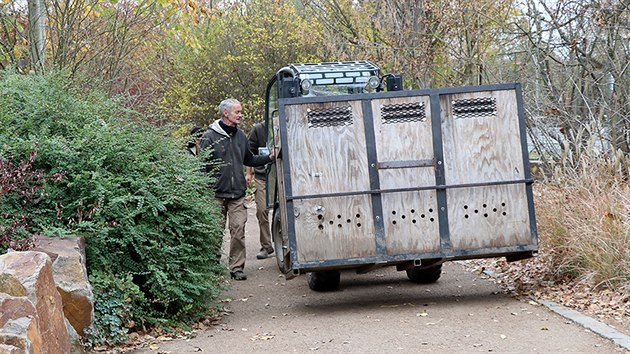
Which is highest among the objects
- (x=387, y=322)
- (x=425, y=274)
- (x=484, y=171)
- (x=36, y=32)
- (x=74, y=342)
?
(x=36, y=32)

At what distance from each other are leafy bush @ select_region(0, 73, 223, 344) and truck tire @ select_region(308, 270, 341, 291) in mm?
1458

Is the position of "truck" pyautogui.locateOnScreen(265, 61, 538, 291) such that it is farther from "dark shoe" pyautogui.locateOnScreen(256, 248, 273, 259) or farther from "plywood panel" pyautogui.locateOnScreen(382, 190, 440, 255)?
"dark shoe" pyautogui.locateOnScreen(256, 248, 273, 259)

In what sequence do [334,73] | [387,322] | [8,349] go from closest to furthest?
[8,349] → [387,322] → [334,73]

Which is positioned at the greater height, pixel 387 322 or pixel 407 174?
pixel 407 174

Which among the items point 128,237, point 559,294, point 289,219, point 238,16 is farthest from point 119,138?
point 238,16

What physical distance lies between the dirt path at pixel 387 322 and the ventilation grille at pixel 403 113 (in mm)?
1839

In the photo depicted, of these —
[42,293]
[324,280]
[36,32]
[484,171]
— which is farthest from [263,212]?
[42,293]

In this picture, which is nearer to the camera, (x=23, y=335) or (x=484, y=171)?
(x=23, y=335)

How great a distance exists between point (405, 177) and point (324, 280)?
1987 mm

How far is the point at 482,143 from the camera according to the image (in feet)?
31.2

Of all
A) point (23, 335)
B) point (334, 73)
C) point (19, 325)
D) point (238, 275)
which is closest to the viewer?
point (23, 335)

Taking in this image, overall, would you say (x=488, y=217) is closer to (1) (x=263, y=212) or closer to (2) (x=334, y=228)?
(2) (x=334, y=228)

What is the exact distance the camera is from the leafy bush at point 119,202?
846 cm

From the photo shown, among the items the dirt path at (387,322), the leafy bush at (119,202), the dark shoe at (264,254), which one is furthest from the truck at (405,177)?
the dark shoe at (264,254)
